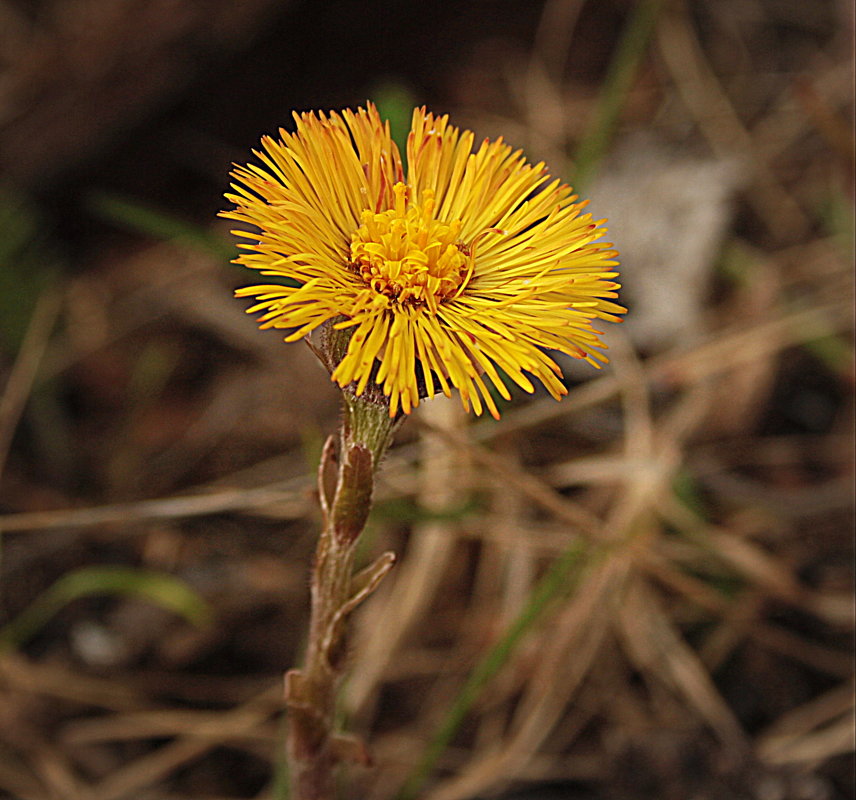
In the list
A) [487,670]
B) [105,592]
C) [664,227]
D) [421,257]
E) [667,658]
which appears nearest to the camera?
[421,257]

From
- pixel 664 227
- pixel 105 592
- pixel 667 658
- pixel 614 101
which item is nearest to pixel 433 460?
pixel 667 658

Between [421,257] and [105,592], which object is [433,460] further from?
[421,257]

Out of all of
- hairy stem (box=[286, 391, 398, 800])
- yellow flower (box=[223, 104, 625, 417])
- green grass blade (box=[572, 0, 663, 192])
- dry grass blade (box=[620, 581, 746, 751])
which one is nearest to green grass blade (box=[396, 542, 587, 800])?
hairy stem (box=[286, 391, 398, 800])

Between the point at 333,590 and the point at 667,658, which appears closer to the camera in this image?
the point at 333,590

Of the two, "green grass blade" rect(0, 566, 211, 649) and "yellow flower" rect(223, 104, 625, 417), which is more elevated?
"yellow flower" rect(223, 104, 625, 417)

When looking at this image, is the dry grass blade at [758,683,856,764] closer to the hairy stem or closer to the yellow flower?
the hairy stem

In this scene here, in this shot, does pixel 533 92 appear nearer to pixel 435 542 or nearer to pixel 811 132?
pixel 811 132

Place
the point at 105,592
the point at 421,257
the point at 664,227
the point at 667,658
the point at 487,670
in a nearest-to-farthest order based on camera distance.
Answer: the point at 421,257 → the point at 487,670 → the point at 667,658 → the point at 105,592 → the point at 664,227

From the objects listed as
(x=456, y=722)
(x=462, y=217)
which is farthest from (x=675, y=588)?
(x=462, y=217)
